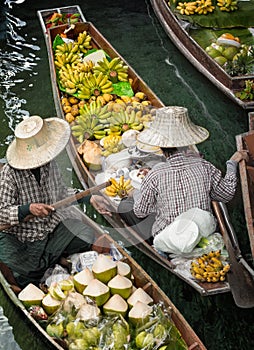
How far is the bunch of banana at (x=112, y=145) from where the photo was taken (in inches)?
230

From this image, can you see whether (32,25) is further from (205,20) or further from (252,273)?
(252,273)

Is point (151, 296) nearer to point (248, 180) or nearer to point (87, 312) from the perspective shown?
point (87, 312)

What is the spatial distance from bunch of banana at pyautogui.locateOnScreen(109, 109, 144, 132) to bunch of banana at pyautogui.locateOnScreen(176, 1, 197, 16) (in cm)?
314

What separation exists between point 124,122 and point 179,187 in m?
1.74

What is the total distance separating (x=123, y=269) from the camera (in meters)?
4.30

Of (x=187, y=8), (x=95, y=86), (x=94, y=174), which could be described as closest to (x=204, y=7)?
(x=187, y=8)

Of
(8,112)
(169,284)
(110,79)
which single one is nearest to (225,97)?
(110,79)

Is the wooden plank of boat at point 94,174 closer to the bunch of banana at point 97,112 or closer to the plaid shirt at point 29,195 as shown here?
the bunch of banana at point 97,112

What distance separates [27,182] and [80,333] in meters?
1.21

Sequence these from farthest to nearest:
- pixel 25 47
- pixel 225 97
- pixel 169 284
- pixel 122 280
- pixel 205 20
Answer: pixel 25 47 < pixel 205 20 < pixel 225 97 < pixel 169 284 < pixel 122 280

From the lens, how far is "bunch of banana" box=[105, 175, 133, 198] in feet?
17.3

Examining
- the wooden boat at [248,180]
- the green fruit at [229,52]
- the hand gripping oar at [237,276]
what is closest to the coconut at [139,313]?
the hand gripping oar at [237,276]

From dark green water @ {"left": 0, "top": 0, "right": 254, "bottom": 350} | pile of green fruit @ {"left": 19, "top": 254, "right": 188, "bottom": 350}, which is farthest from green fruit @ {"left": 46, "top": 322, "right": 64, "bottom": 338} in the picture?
dark green water @ {"left": 0, "top": 0, "right": 254, "bottom": 350}

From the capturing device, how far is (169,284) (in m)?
4.93
